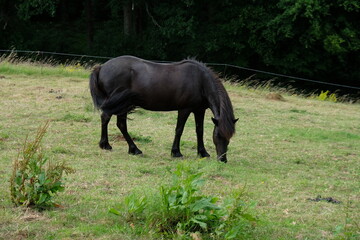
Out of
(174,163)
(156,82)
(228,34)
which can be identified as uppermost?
(156,82)

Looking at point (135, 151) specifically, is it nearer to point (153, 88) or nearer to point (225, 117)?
point (153, 88)

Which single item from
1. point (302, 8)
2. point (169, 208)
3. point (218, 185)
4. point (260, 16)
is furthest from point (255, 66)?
point (169, 208)

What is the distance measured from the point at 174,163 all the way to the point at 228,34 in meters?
22.7

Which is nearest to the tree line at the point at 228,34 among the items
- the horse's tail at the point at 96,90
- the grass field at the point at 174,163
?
the grass field at the point at 174,163

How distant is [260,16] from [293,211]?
23.9 m

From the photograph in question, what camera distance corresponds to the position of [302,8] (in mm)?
26531

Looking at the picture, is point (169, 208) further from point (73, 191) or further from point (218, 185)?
point (218, 185)

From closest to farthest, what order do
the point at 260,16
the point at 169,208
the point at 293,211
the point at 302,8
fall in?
the point at 169,208 → the point at 293,211 → the point at 302,8 → the point at 260,16

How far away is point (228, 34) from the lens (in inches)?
1189

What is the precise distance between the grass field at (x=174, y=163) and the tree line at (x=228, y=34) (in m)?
11.4

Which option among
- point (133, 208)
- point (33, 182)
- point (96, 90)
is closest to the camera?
point (133, 208)

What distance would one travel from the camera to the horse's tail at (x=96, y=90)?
30.2 ft

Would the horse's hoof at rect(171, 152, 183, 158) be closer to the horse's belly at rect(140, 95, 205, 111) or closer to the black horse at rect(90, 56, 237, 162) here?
the black horse at rect(90, 56, 237, 162)

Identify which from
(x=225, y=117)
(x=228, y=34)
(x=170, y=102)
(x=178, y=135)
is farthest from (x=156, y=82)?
(x=228, y=34)
